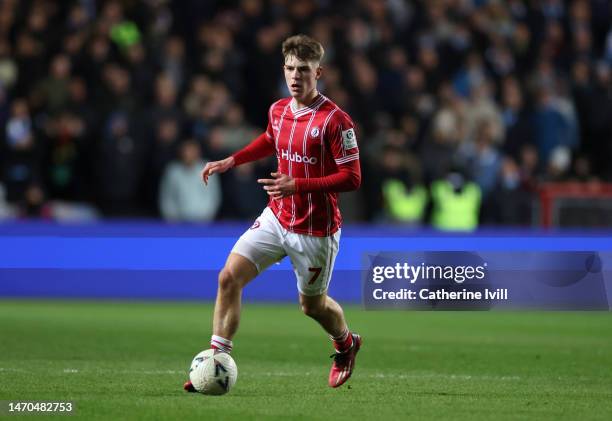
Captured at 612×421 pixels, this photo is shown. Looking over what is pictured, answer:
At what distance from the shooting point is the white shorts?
29.0 feet

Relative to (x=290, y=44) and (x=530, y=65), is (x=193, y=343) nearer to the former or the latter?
(x=290, y=44)

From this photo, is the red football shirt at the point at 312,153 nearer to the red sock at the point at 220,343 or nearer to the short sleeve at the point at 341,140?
the short sleeve at the point at 341,140

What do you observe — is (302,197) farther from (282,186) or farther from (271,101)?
(271,101)

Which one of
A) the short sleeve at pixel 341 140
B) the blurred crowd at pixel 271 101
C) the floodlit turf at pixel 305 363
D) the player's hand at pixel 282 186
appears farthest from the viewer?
the blurred crowd at pixel 271 101

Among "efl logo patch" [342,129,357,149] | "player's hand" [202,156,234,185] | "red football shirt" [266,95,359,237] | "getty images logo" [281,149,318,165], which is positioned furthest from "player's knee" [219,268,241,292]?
"efl logo patch" [342,129,357,149]

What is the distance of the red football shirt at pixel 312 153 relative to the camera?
346 inches

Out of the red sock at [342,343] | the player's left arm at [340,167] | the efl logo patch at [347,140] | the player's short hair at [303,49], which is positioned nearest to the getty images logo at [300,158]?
the player's left arm at [340,167]

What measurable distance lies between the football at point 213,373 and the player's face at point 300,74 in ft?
6.17

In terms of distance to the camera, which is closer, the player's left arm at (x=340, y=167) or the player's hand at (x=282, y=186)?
the player's hand at (x=282, y=186)

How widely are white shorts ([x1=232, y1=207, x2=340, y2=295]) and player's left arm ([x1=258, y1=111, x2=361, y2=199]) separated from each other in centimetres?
29

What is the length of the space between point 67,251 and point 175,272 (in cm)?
156

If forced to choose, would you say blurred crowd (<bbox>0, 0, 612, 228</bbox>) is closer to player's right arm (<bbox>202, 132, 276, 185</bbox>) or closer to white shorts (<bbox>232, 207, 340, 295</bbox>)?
player's right arm (<bbox>202, 132, 276, 185</bbox>)

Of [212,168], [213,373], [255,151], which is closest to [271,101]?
[255,151]

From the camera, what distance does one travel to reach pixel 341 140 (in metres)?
8.74
